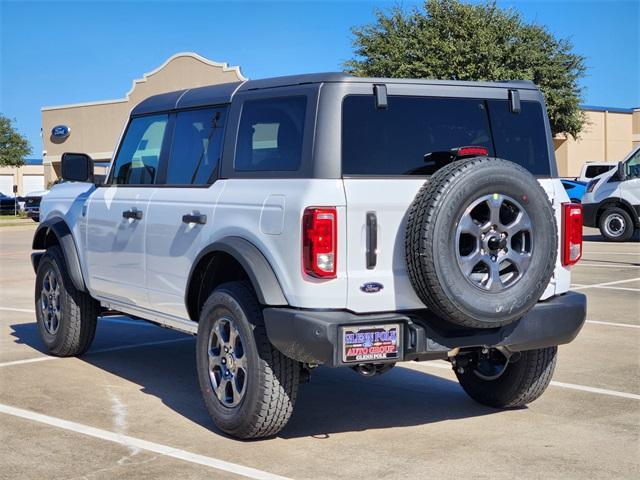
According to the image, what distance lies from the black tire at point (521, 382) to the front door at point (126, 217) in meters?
2.47

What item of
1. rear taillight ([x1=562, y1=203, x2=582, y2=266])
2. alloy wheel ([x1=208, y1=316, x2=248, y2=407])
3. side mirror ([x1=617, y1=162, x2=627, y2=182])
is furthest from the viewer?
side mirror ([x1=617, y1=162, x2=627, y2=182])

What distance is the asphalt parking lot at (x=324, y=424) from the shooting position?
526 centimetres

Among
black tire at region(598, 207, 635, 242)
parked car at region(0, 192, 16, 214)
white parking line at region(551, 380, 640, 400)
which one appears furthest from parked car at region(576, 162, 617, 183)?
white parking line at region(551, 380, 640, 400)

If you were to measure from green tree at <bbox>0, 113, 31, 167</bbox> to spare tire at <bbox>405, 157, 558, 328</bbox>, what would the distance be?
2246 inches

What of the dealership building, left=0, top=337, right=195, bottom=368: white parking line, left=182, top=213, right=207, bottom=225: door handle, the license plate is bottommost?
left=0, top=337, right=195, bottom=368: white parking line

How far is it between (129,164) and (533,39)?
34548mm

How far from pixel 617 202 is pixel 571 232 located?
54.2 feet

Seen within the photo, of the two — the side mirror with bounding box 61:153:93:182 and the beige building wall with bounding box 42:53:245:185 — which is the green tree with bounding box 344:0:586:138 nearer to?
the beige building wall with bounding box 42:53:245:185

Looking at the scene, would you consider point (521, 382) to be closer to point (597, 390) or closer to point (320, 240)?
point (597, 390)

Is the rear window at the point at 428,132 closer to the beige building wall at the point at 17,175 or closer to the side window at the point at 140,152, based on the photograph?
the side window at the point at 140,152

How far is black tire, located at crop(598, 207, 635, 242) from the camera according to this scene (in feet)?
71.4

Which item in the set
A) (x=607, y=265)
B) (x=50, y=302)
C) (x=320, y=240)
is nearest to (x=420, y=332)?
(x=320, y=240)

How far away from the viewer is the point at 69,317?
816 cm

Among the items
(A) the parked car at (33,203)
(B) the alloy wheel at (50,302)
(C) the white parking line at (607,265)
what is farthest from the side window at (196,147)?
(A) the parked car at (33,203)
